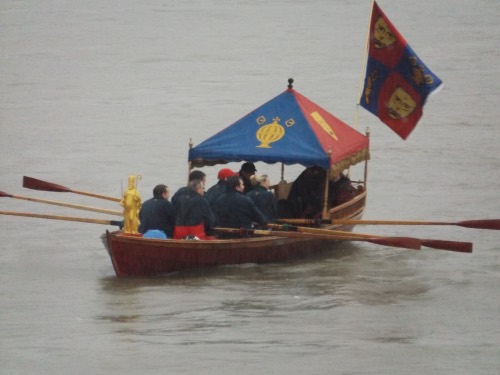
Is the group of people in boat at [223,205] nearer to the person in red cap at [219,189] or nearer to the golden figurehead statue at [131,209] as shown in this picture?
the person in red cap at [219,189]

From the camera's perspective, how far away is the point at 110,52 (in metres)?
42.6

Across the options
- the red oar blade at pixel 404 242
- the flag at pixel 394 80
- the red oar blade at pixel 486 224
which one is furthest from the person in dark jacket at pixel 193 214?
the flag at pixel 394 80

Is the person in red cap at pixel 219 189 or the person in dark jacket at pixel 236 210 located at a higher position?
the person in red cap at pixel 219 189

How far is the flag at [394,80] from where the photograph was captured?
21141 millimetres

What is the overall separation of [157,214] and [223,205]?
32.8 inches

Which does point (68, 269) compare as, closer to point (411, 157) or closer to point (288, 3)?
point (411, 157)

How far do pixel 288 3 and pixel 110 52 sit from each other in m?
11.8

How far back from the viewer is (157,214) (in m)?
17.9

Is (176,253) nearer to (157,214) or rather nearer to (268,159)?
(157,214)

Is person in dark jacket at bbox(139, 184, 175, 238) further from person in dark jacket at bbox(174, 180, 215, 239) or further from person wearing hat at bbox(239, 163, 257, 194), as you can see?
person wearing hat at bbox(239, 163, 257, 194)

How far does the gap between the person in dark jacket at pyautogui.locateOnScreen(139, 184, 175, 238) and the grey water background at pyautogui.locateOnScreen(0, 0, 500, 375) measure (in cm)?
62

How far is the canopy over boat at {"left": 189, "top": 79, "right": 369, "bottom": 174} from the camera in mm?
18906

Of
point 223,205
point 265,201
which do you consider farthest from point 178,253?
point 265,201

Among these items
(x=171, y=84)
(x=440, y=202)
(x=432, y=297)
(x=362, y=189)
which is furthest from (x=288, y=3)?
(x=432, y=297)
